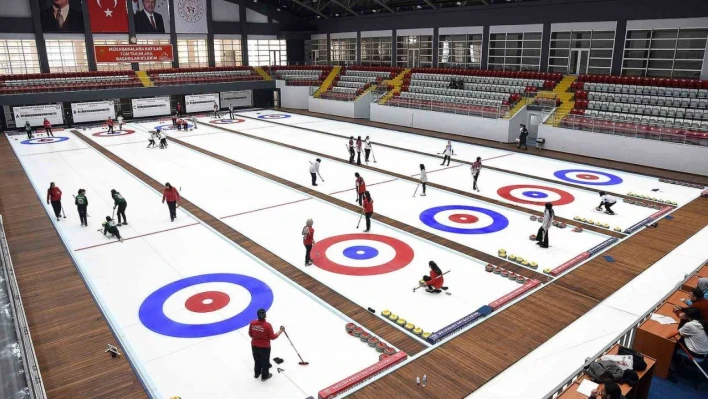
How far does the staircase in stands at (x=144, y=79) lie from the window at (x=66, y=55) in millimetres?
4961

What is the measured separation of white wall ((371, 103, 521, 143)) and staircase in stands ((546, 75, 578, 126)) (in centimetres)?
278

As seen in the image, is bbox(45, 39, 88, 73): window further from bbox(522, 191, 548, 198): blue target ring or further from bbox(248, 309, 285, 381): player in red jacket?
bbox(248, 309, 285, 381): player in red jacket

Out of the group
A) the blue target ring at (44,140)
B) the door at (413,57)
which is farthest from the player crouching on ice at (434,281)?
the door at (413,57)

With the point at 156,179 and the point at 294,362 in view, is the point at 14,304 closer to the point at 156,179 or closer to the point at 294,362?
the point at 294,362

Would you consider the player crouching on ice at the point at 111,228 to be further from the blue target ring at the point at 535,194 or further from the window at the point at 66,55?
the window at the point at 66,55

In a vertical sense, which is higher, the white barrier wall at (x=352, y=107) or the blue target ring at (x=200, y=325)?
the white barrier wall at (x=352, y=107)

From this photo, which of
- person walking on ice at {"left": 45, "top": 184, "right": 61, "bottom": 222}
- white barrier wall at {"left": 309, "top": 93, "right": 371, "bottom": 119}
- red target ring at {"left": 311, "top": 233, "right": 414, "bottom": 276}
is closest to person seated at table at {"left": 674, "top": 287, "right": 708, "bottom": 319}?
red target ring at {"left": 311, "top": 233, "right": 414, "bottom": 276}

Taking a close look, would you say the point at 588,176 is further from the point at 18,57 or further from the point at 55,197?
the point at 18,57

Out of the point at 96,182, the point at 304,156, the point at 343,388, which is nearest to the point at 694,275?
the point at 343,388

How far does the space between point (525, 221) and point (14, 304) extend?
1572cm

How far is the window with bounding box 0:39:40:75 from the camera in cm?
4453

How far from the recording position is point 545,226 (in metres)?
15.9

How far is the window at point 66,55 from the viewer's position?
46.5 metres

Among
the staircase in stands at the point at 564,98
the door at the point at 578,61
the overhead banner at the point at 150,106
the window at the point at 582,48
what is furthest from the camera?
the overhead banner at the point at 150,106
